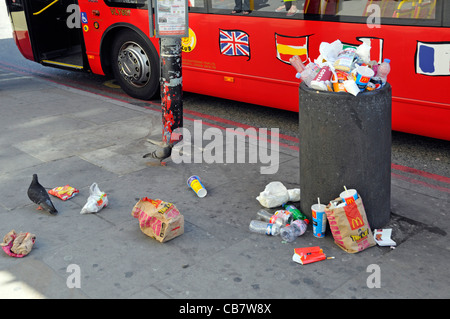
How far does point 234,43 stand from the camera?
721 centimetres

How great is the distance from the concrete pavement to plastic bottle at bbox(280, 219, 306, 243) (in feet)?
0.14

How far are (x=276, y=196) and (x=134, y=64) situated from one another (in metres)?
4.64

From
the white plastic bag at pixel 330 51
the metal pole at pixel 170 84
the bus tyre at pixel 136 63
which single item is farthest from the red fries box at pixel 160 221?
the bus tyre at pixel 136 63

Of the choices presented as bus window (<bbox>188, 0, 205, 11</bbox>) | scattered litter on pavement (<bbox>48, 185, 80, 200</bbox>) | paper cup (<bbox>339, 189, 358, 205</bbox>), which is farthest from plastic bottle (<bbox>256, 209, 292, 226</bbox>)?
bus window (<bbox>188, 0, 205, 11</bbox>)

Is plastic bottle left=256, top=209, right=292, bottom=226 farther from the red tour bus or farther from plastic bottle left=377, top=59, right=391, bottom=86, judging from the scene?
the red tour bus

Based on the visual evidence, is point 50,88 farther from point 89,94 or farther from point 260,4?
point 260,4

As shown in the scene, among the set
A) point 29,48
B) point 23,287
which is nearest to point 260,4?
point 23,287

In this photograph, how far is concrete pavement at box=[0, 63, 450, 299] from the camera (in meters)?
3.52

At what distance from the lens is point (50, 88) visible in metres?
9.68

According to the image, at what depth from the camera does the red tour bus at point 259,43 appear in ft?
18.4

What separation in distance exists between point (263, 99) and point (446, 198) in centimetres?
305

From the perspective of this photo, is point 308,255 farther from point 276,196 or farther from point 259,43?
point 259,43

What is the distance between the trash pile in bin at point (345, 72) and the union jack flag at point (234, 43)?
3.08m

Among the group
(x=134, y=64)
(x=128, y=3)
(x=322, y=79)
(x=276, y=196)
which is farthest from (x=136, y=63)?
(x=322, y=79)
